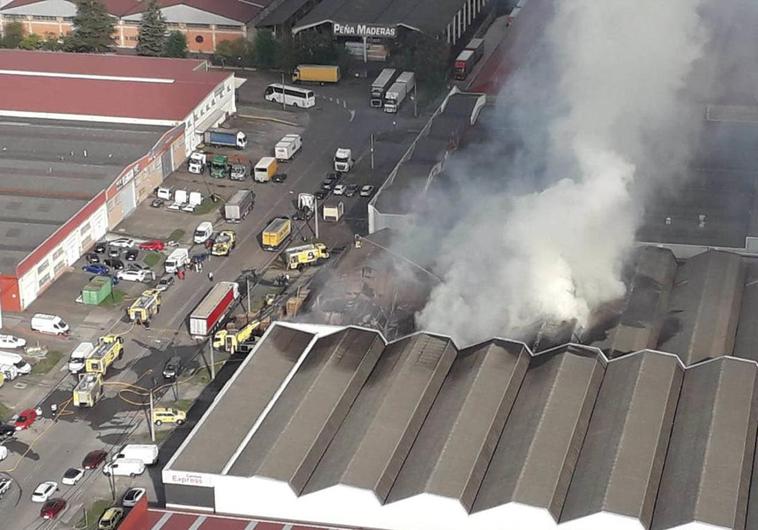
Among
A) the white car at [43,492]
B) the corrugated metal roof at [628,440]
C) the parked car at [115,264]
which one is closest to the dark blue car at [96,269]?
the parked car at [115,264]

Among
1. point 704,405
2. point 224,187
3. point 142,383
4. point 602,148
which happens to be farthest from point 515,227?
point 224,187

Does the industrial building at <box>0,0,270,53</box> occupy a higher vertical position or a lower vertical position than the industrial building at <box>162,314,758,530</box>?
lower

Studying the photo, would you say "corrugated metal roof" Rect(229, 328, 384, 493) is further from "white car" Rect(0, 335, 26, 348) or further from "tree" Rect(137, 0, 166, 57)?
"tree" Rect(137, 0, 166, 57)

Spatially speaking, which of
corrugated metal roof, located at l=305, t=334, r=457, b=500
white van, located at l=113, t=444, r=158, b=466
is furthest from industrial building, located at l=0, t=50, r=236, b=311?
corrugated metal roof, located at l=305, t=334, r=457, b=500

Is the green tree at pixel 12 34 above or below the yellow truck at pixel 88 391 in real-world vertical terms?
below

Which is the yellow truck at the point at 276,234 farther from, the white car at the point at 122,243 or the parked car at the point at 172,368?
the parked car at the point at 172,368

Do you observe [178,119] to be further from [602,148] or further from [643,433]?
[643,433]
